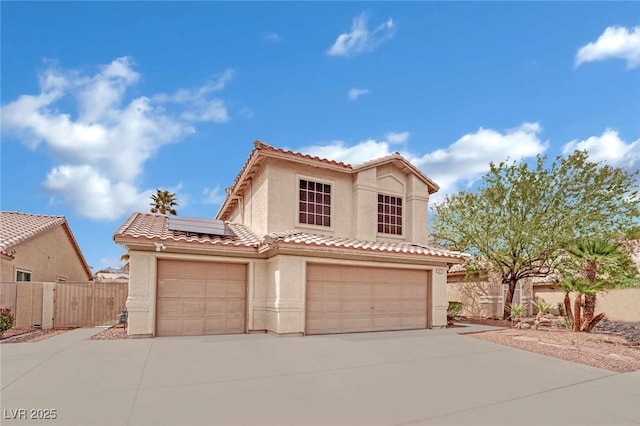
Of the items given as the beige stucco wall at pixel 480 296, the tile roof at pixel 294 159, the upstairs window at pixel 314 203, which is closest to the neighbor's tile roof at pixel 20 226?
the tile roof at pixel 294 159

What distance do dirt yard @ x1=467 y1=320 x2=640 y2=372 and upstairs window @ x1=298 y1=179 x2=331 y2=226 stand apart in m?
6.56

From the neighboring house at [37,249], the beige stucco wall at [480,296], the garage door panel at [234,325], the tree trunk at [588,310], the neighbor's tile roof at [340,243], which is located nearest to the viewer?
the neighbor's tile roof at [340,243]

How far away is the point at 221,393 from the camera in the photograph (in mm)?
6066

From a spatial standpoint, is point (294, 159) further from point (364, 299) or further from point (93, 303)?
point (93, 303)

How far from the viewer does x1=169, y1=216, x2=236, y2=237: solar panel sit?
1303 cm

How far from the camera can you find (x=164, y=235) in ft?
38.7

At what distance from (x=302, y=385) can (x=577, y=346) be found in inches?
343

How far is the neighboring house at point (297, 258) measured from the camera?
12.0m

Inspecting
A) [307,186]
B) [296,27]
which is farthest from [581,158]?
[296,27]

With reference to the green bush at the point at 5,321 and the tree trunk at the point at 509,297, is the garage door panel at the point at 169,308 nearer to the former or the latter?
the green bush at the point at 5,321

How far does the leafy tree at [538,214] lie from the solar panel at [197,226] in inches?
483

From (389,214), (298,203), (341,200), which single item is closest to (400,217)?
(389,214)

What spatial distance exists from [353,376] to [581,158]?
53.2 ft

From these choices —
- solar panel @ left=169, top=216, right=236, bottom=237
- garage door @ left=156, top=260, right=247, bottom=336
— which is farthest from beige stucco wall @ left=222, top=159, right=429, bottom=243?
garage door @ left=156, top=260, right=247, bottom=336
